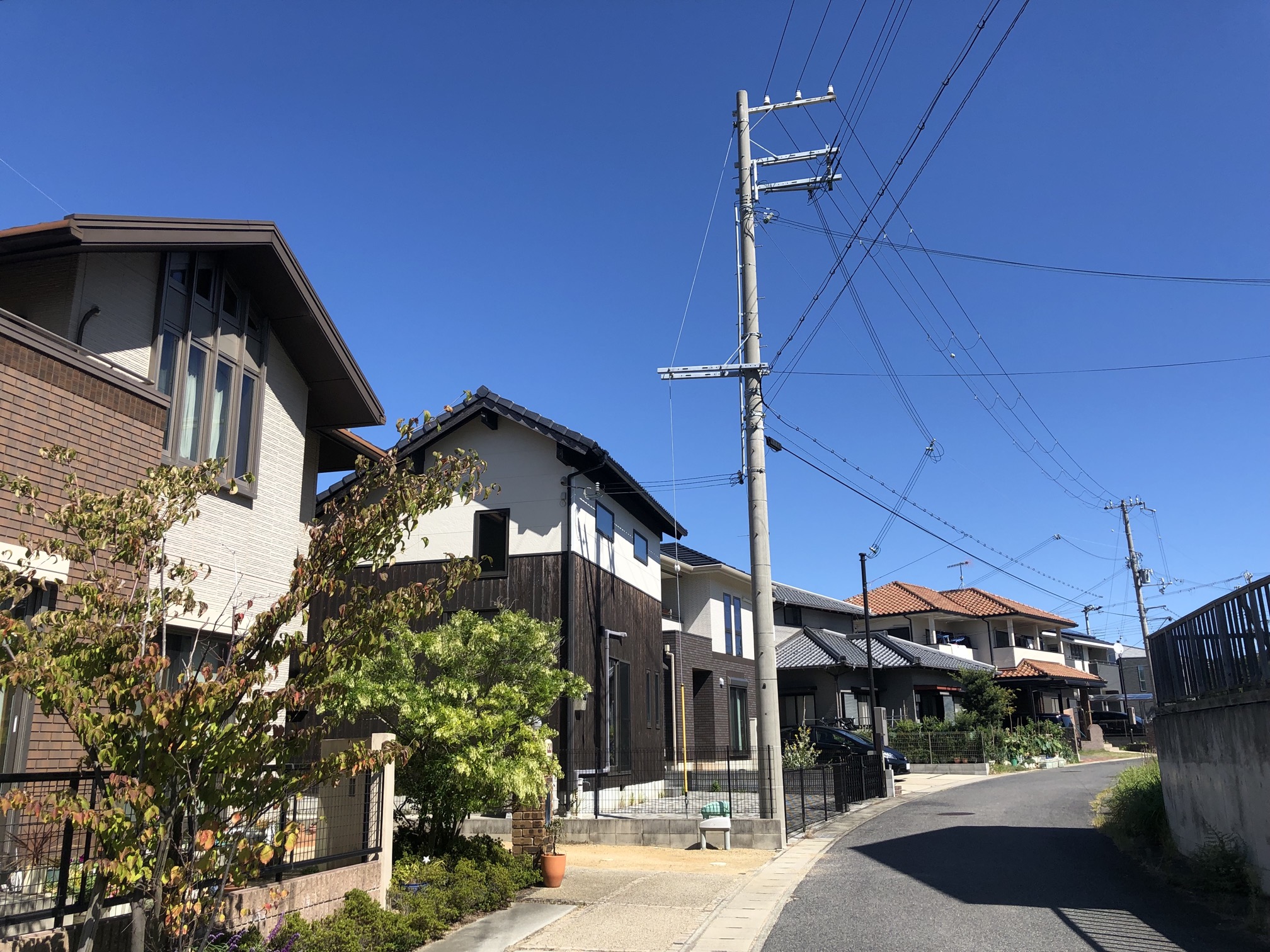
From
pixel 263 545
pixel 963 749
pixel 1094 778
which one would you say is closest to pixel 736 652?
pixel 963 749

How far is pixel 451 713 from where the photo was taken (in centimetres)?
1075

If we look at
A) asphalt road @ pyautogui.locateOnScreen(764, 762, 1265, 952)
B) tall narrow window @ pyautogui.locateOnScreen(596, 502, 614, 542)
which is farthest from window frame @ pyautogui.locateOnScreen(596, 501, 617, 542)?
asphalt road @ pyautogui.locateOnScreen(764, 762, 1265, 952)

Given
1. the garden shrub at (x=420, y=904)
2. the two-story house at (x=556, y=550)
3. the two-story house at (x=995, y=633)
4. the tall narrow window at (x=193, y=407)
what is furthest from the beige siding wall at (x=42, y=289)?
the two-story house at (x=995, y=633)

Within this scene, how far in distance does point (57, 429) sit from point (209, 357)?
3067mm

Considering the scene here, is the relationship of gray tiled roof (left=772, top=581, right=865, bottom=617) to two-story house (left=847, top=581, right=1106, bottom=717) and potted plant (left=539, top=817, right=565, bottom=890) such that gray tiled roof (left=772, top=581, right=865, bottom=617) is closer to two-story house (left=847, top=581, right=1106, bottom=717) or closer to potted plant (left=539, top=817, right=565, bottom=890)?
two-story house (left=847, top=581, right=1106, bottom=717)

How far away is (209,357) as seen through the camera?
1134 cm

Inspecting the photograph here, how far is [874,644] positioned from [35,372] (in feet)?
128

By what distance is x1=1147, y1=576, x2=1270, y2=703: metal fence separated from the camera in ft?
32.1

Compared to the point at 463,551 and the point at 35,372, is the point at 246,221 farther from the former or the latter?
the point at 463,551

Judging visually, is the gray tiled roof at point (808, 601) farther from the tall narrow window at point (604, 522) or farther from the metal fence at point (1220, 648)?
the metal fence at point (1220, 648)

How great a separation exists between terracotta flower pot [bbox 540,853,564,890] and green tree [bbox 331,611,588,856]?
76 cm

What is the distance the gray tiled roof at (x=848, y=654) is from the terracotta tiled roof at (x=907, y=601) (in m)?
6.14

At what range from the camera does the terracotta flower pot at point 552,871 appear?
460 inches

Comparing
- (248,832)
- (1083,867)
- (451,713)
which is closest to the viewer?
Answer: (248,832)
